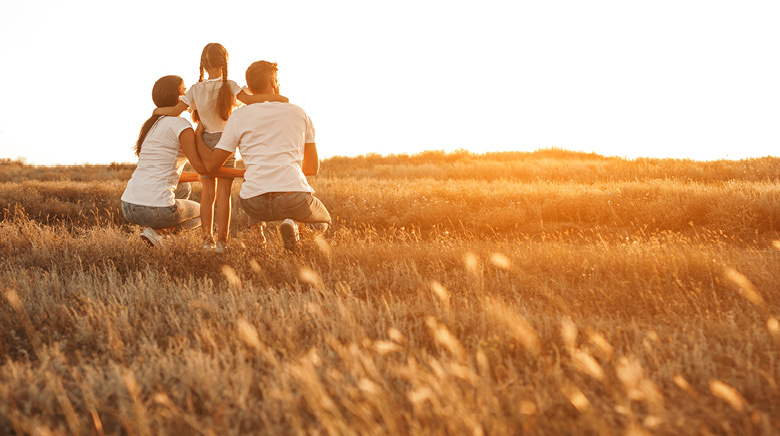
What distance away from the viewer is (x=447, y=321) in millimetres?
3564

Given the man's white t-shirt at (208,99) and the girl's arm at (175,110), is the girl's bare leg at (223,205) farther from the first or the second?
the girl's arm at (175,110)

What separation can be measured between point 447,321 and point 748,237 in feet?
18.1

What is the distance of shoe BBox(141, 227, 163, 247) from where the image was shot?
5617 mm

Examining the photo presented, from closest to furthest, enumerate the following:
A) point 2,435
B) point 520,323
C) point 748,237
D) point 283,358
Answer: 1. point 2,435
2. point 283,358
3. point 520,323
4. point 748,237

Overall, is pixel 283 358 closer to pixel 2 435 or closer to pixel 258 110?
pixel 2 435

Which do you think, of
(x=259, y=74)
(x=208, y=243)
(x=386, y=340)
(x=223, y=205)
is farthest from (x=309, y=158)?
(x=386, y=340)

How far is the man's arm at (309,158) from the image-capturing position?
559 cm

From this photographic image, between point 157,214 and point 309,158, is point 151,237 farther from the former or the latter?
point 309,158

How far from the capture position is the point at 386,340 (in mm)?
3344

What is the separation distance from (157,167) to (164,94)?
732mm

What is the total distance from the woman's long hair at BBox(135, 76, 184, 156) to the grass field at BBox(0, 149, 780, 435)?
118 centimetres

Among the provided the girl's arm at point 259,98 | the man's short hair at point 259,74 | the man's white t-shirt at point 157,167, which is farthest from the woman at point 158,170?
the man's short hair at point 259,74

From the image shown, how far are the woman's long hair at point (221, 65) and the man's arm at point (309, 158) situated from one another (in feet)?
2.76

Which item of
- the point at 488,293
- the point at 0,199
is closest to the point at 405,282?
the point at 488,293
